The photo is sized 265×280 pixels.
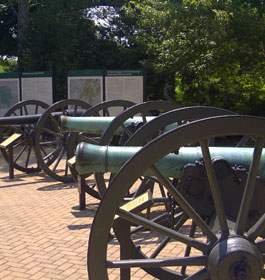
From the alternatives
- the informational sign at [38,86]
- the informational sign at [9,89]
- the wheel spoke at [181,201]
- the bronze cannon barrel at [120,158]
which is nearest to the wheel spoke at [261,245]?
the wheel spoke at [181,201]

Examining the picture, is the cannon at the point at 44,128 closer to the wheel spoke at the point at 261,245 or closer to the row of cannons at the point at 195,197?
the row of cannons at the point at 195,197

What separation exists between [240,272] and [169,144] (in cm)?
84

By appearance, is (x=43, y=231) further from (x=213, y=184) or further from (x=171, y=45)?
(x=171, y=45)

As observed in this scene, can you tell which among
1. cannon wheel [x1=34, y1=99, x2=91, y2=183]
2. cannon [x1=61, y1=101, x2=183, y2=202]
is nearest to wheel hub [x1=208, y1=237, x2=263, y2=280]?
cannon [x1=61, y1=101, x2=183, y2=202]

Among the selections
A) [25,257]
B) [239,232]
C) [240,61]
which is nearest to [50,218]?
[25,257]

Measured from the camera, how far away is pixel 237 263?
2541 millimetres

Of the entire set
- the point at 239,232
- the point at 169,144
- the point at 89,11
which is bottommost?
the point at 239,232

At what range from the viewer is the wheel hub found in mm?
2537

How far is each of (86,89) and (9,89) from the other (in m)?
3.00

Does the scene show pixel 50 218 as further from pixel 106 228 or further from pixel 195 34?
pixel 195 34

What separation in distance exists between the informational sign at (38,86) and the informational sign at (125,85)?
2.06m

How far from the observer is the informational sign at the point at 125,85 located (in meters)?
12.9

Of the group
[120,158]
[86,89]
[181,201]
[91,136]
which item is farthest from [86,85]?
[181,201]

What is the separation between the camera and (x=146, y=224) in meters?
2.68
